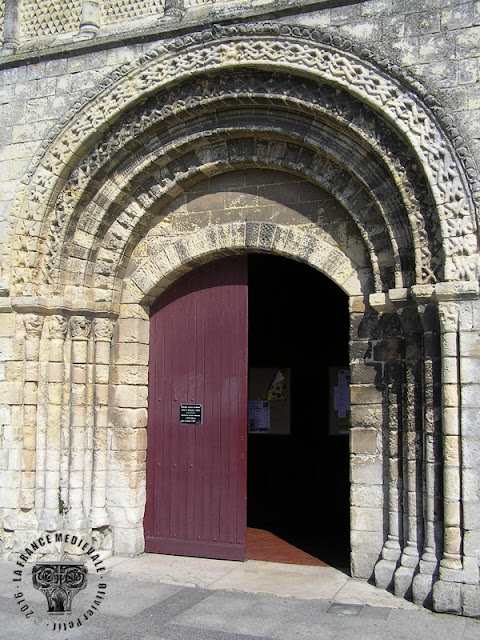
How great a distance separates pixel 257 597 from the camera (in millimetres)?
4805

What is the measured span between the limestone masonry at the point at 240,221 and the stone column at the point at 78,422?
0.05ft

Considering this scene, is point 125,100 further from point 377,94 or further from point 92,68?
point 377,94

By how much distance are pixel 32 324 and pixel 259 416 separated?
3.11m

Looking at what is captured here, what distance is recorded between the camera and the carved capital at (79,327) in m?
5.85

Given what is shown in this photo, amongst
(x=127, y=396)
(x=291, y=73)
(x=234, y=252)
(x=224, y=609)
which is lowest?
(x=224, y=609)

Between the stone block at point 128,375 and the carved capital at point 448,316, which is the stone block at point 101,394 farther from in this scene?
the carved capital at point 448,316

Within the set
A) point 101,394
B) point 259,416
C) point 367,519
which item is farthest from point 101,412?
point 259,416

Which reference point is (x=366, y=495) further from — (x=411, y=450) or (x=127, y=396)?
(x=127, y=396)

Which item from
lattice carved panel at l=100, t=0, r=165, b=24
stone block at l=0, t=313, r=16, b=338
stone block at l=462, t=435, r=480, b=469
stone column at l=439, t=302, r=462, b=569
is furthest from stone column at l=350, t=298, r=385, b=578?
lattice carved panel at l=100, t=0, r=165, b=24

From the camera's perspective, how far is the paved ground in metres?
Result: 4.14

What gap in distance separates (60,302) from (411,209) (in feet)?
9.34

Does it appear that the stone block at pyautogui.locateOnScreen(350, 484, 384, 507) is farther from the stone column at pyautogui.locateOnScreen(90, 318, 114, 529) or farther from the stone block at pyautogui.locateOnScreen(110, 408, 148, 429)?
the stone column at pyautogui.locateOnScreen(90, 318, 114, 529)

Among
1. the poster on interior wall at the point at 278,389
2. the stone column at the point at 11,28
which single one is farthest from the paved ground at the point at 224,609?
the stone column at the point at 11,28

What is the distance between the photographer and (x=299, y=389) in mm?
8016
